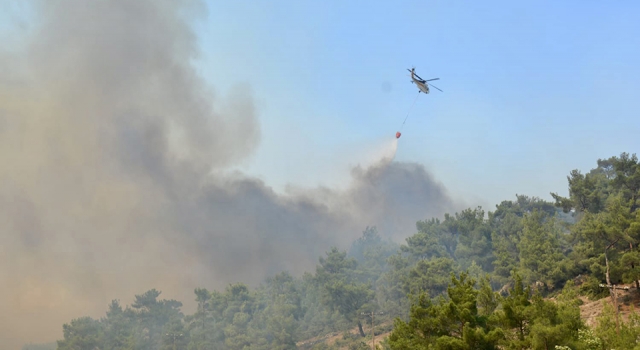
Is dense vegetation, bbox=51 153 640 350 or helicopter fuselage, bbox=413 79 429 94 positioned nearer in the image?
dense vegetation, bbox=51 153 640 350

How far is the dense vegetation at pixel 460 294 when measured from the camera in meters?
32.5

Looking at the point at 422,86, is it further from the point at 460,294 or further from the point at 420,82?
the point at 460,294

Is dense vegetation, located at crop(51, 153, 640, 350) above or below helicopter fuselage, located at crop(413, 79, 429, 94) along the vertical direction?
below

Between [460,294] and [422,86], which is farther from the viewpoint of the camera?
[422,86]

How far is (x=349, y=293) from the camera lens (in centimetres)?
9362

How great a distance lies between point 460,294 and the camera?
34.9 meters

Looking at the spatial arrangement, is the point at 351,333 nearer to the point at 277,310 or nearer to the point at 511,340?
the point at 277,310

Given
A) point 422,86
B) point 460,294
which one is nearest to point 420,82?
point 422,86

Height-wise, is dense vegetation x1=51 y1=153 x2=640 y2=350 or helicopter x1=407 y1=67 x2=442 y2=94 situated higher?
helicopter x1=407 y1=67 x2=442 y2=94

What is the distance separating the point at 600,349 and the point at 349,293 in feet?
216

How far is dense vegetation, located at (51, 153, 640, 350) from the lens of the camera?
32.5 m

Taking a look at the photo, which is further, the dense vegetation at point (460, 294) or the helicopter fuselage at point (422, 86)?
the helicopter fuselage at point (422, 86)

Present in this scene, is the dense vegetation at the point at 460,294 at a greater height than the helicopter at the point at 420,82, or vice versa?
the helicopter at the point at 420,82

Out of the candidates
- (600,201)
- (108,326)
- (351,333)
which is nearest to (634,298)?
(600,201)
